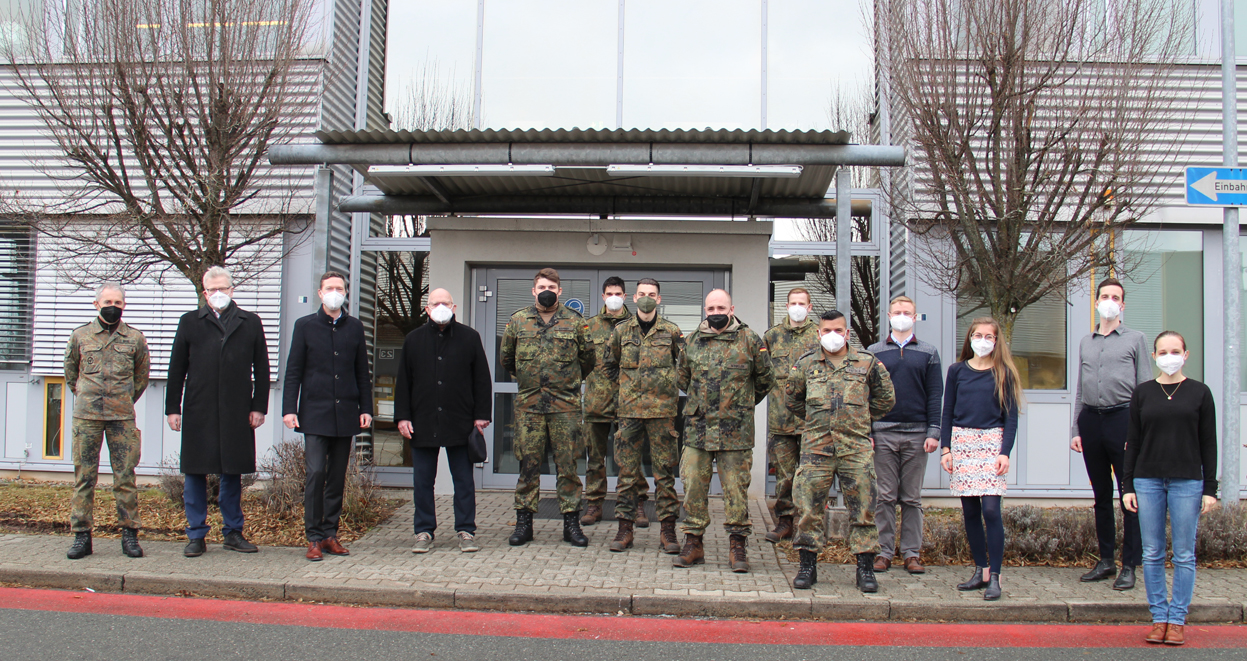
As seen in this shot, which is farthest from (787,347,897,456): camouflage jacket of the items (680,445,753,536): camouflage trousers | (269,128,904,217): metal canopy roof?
(269,128,904,217): metal canopy roof

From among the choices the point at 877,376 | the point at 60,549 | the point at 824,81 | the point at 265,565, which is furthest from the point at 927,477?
the point at 60,549

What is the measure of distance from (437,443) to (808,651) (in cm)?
310

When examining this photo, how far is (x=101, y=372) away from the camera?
5.91 meters

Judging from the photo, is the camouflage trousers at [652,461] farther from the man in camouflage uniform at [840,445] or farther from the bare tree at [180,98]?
the bare tree at [180,98]

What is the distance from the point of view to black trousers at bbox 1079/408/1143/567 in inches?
216

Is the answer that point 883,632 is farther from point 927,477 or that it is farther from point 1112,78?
point 1112,78

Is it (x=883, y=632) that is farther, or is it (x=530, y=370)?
(x=530, y=370)

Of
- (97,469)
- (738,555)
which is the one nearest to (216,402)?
(97,469)

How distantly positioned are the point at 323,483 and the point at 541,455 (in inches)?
62.9

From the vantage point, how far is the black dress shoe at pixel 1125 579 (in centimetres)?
532

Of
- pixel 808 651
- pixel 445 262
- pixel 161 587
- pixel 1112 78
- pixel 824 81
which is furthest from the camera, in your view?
pixel 824 81

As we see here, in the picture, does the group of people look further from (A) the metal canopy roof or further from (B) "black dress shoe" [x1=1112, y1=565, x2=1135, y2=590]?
(A) the metal canopy roof

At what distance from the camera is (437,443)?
6.15 metres

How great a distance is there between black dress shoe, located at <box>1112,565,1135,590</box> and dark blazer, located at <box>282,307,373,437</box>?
5308 mm
